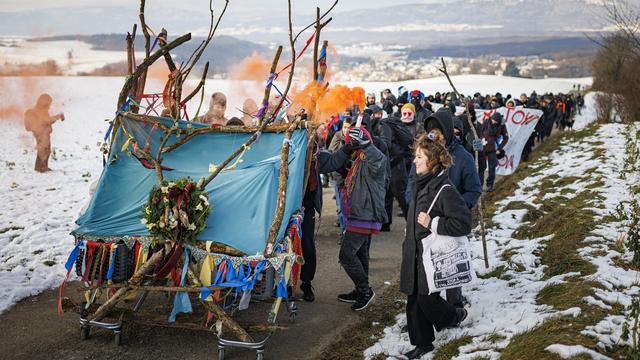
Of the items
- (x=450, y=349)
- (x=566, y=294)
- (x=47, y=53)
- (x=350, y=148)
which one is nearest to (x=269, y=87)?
(x=350, y=148)

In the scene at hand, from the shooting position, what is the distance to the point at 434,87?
6303 cm

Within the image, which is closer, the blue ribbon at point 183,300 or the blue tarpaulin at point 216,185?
the blue ribbon at point 183,300

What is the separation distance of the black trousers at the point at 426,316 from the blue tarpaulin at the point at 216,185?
4.32 feet

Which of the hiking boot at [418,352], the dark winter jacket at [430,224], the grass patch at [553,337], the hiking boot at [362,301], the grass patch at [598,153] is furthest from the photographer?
the grass patch at [598,153]

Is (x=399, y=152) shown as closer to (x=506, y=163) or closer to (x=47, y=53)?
(x=506, y=163)

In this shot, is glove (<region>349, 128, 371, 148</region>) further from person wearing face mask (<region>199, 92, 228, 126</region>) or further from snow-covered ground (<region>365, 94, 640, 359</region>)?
person wearing face mask (<region>199, 92, 228, 126</region>)

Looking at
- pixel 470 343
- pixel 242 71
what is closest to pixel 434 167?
pixel 470 343

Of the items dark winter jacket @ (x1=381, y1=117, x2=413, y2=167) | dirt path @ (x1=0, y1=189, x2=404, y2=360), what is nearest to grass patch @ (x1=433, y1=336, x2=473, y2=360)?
dirt path @ (x1=0, y1=189, x2=404, y2=360)

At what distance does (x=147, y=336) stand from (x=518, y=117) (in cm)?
1394

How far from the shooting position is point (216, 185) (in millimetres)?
5766

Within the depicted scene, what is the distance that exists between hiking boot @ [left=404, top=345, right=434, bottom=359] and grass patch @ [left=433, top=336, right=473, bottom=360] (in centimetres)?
8

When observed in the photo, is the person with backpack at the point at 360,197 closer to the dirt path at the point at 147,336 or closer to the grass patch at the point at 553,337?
the dirt path at the point at 147,336

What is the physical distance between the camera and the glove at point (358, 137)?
6.13 meters

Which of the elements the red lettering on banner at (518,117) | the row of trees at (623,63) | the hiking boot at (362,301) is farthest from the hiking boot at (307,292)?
the red lettering on banner at (518,117)
